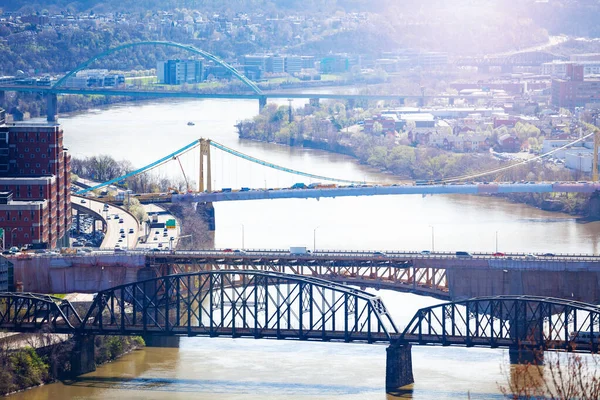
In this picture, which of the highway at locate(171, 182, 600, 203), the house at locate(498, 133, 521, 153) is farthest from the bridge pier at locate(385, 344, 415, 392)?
the house at locate(498, 133, 521, 153)

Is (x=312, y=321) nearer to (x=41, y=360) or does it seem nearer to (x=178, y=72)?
(x=41, y=360)

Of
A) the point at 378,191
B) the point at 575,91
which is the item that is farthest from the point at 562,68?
the point at 378,191

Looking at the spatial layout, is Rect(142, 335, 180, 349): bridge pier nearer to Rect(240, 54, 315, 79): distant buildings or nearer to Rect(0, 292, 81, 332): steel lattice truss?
Rect(0, 292, 81, 332): steel lattice truss

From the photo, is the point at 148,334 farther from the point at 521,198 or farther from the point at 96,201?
the point at 521,198

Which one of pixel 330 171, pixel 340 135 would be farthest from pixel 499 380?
pixel 340 135

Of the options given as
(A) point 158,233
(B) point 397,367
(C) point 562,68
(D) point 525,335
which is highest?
(C) point 562,68
